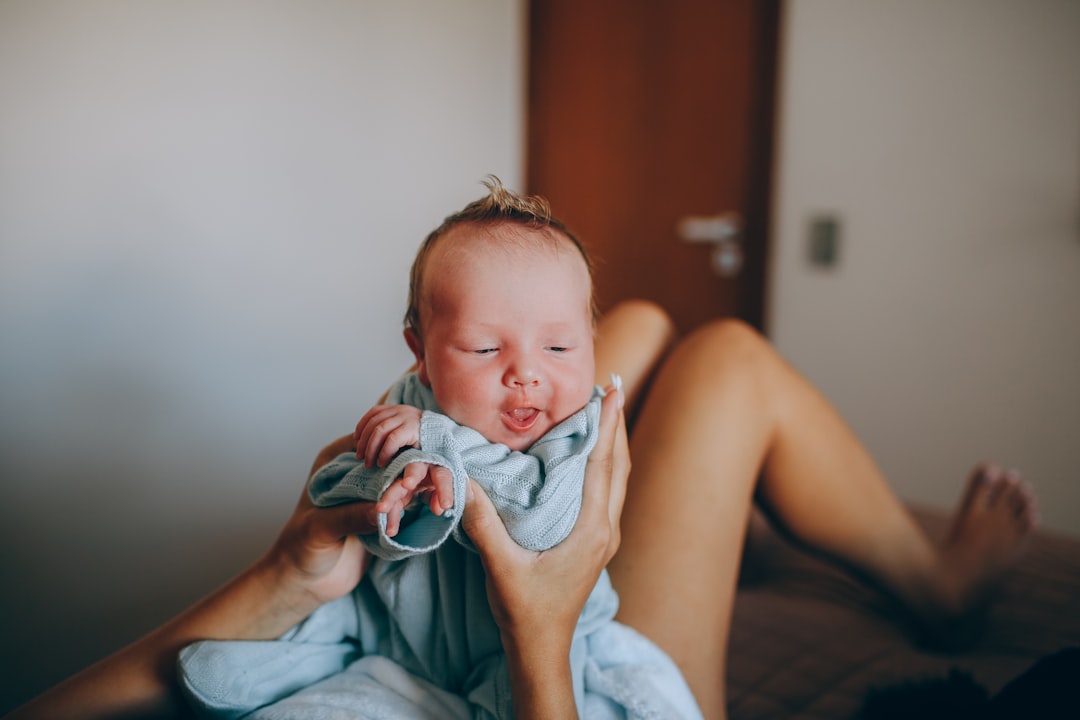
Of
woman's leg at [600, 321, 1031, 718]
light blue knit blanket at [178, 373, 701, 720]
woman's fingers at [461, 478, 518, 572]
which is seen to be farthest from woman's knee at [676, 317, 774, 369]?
woman's fingers at [461, 478, 518, 572]

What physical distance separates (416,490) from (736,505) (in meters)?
0.53

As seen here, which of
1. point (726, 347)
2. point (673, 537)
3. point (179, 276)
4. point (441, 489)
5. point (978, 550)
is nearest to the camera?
point (441, 489)

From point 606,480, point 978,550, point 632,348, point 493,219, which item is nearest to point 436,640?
point 606,480

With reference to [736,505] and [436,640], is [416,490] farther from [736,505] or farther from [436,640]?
[736,505]

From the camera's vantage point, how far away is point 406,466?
23.8 inches

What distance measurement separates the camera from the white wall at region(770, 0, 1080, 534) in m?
1.86

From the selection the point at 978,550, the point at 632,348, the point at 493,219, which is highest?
the point at 493,219

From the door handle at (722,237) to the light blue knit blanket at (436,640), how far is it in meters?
1.76

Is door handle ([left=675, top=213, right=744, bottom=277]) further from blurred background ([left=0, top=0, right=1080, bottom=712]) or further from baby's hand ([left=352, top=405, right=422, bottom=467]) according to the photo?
baby's hand ([left=352, top=405, right=422, bottom=467])

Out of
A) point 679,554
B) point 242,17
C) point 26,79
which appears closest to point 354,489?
point 679,554

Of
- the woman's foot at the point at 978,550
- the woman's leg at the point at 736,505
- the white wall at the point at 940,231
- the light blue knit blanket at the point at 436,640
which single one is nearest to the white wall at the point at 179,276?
the light blue knit blanket at the point at 436,640

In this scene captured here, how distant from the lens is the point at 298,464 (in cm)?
185

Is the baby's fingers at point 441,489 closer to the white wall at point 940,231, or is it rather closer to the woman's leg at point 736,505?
the woman's leg at point 736,505

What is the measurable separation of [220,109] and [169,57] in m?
0.15
